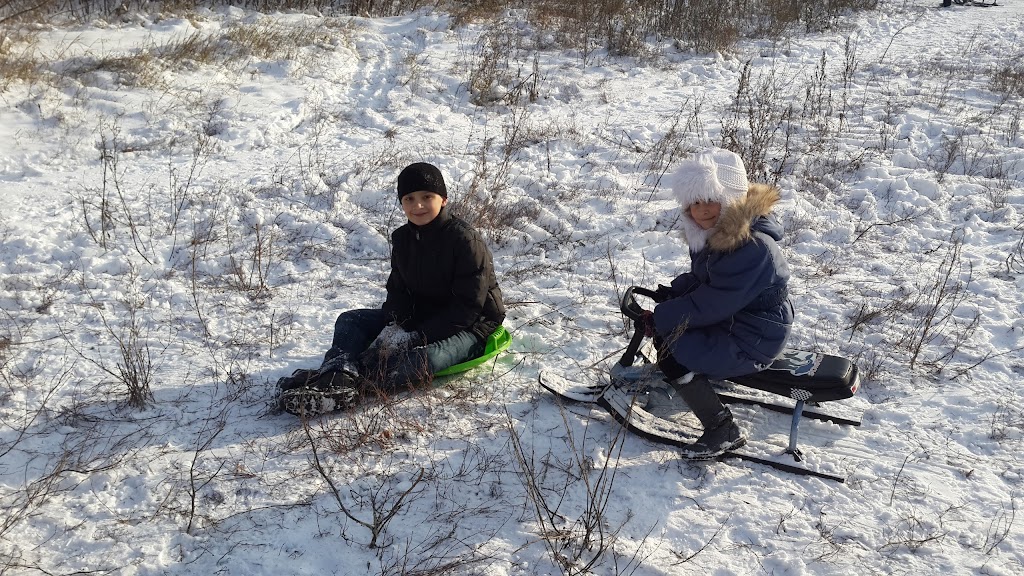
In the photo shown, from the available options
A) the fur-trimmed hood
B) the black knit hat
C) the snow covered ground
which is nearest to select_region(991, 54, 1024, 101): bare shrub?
the snow covered ground

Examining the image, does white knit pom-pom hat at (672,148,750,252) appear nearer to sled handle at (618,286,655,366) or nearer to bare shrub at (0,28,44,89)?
sled handle at (618,286,655,366)

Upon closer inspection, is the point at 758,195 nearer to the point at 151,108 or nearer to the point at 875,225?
the point at 875,225

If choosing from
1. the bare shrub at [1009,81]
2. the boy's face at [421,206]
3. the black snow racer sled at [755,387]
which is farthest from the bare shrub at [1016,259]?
the bare shrub at [1009,81]

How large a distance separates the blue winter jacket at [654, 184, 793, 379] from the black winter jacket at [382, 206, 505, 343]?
3.30 ft

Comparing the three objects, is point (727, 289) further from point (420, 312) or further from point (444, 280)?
point (420, 312)

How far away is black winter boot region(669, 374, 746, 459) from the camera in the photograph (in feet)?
11.4

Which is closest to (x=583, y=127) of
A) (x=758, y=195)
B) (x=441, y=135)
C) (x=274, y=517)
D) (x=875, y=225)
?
(x=441, y=135)

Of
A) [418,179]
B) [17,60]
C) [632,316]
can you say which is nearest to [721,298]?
[632,316]

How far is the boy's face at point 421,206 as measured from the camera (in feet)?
12.8

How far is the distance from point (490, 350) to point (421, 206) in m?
0.90

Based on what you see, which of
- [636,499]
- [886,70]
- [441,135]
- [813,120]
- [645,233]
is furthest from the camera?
[886,70]

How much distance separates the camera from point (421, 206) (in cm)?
390

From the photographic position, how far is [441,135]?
24.9ft

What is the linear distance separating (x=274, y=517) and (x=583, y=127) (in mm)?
5912
